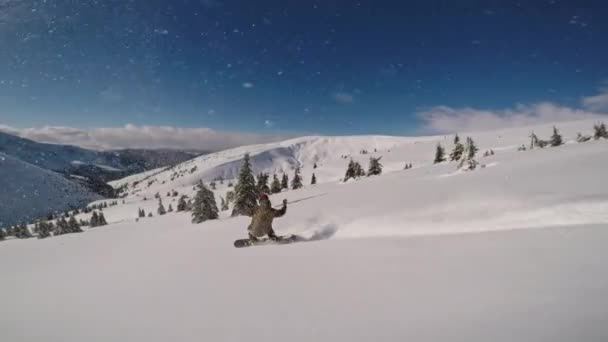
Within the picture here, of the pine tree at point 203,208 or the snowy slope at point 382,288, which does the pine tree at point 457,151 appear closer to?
the pine tree at point 203,208

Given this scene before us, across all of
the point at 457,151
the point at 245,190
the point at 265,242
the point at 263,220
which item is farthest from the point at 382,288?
the point at 457,151

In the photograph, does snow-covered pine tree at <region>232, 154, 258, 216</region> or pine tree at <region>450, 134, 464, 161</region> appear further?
pine tree at <region>450, 134, 464, 161</region>

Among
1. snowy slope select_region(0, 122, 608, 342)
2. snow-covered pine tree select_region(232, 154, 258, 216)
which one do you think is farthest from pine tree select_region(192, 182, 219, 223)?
snowy slope select_region(0, 122, 608, 342)

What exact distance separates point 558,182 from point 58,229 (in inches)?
3419

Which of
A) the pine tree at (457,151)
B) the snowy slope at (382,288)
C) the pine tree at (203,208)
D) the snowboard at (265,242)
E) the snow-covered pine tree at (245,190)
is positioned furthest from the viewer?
the pine tree at (457,151)

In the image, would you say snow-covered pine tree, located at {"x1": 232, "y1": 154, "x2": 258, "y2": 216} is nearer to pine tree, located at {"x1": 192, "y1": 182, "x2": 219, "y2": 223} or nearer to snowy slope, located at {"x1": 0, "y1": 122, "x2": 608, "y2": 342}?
pine tree, located at {"x1": 192, "y1": 182, "x2": 219, "y2": 223}

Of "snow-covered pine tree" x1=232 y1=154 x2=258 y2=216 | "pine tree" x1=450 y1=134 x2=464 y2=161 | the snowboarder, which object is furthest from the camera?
"pine tree" x1=450 y1=134 x2=464 y2=161

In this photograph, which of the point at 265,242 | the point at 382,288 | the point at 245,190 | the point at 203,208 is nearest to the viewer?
the point at 382,288

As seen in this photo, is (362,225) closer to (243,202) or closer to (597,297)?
(597,297)

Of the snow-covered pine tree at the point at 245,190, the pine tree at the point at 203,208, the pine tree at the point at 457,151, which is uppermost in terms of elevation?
the pine tree at the point at 457,151

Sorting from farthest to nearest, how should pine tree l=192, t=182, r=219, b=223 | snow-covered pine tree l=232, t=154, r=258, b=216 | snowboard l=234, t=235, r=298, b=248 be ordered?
snow-covered pine tree l=232, t=154, r=258, b=216, pine tree l=192, t=182, r=219, b=223, snowboard l=234, t=235, r=298, b=248

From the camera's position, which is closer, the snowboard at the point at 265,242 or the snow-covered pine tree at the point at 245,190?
the snowboard at the point at 265,242

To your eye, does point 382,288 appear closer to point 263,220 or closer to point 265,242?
point 265,242

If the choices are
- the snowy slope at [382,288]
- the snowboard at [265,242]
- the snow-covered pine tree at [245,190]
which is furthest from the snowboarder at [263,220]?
the snow-covered pine tree at [245,190]
